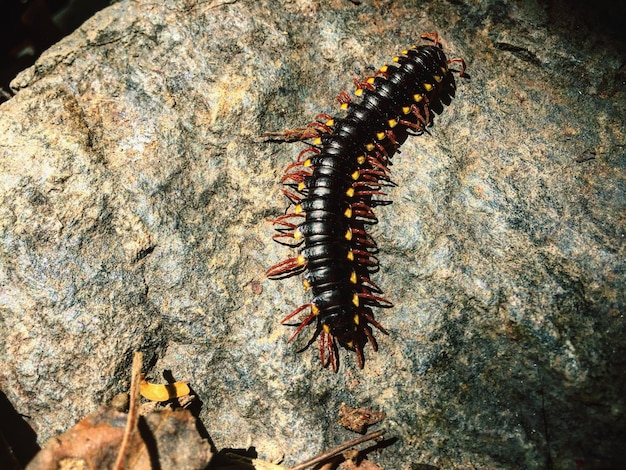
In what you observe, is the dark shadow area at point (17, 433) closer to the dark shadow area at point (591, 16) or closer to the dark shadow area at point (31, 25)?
the dark shadow area at point (31, 25)

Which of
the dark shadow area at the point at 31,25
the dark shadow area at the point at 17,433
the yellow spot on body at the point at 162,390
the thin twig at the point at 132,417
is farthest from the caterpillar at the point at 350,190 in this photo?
the dark shadow area at the point at 31,25

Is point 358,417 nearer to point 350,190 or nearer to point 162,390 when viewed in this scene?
point 162,390

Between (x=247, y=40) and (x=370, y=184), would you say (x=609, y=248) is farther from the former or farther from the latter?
(x=247, y=40)

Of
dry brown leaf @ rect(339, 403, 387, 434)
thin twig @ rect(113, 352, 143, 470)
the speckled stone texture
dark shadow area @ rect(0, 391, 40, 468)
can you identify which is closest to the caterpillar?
the speckled stone texture

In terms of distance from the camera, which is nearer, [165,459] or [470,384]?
[165,459]

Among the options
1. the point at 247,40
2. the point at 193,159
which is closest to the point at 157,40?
the point at 247,40

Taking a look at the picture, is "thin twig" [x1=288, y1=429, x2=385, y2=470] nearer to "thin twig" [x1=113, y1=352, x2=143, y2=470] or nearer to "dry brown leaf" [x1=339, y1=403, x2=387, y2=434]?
"dry brown leaf" [x1=339, y1=403, x2=387, y2=434]
